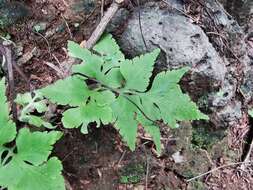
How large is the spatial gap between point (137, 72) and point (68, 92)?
1.67ft

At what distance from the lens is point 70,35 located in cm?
323

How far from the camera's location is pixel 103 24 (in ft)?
10.3

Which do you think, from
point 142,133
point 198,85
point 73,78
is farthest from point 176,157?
point 73,78

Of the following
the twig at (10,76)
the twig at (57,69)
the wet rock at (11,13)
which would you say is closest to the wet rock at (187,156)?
the twig at (57,69)

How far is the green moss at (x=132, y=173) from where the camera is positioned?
3037mm

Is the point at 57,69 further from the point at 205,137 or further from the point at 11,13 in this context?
the point at 205,137

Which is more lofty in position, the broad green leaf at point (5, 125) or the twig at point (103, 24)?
the twig at point (103, 24)

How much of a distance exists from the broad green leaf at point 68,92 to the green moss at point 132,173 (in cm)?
72

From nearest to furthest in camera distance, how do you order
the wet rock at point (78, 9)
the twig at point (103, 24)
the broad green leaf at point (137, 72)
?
1. the broad green leaf at point (137, 72)
2. the twig at point (103, 24)
3. the wet rock at point (78, 9)

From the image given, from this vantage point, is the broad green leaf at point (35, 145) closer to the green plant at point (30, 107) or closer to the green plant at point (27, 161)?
the green plant at point (27, 161)

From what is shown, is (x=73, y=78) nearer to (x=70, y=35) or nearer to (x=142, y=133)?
(x=70, y=35)

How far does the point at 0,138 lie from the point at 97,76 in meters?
0.80

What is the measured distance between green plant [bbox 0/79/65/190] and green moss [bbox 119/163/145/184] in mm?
787

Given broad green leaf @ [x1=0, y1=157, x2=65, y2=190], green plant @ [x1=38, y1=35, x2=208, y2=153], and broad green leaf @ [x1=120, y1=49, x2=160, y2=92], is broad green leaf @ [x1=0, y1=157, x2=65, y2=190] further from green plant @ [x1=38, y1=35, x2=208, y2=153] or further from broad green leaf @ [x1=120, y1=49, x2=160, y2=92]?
broad green leaf @ [x1=120, y1=49, x2=160, y2=92]
